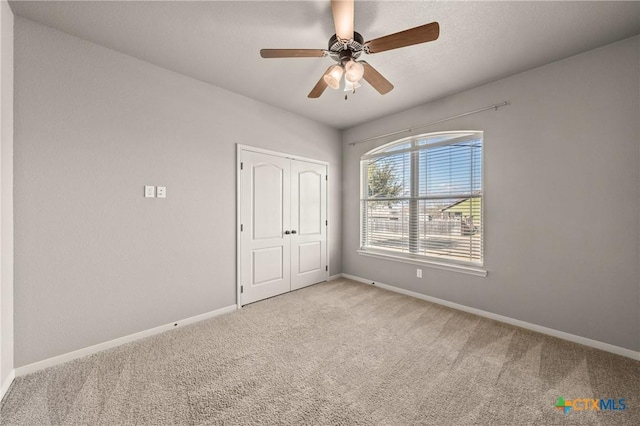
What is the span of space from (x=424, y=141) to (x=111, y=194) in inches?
147

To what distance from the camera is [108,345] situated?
90.6 inches

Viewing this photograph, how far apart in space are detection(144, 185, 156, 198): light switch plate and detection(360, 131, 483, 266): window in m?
3.01

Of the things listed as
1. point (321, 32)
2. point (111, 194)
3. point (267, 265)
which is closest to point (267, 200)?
point (267, 265)

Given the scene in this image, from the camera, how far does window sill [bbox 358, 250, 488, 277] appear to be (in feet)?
9.90

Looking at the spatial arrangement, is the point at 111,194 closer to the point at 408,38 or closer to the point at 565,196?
the point at 408,38

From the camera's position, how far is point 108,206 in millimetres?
2322

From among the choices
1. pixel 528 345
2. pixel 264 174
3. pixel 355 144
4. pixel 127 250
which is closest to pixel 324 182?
pixel 355 144

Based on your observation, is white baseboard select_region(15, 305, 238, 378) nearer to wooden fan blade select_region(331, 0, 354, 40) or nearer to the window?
the window

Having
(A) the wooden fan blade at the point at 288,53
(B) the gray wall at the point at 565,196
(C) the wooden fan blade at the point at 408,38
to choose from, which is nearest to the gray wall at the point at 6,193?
(A) the wooden fan blade at the point at 288,53

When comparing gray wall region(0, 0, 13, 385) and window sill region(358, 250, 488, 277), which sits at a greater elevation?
gray wall region(0, 0, 13, 385)

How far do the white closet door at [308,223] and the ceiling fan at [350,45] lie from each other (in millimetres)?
1979

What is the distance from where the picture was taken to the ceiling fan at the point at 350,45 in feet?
5.09

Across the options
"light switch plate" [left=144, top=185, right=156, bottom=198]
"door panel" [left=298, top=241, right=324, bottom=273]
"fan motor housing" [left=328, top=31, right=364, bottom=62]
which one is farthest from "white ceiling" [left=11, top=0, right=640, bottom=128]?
"door panel" [left=298, top=241, right=324, bottom=273]

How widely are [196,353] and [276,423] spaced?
1.11 m
